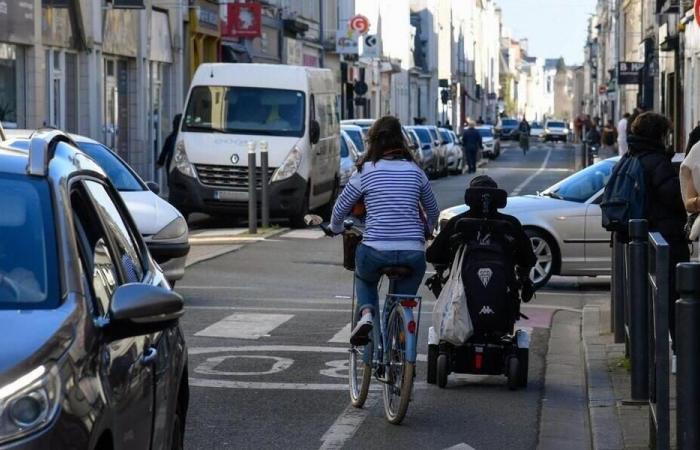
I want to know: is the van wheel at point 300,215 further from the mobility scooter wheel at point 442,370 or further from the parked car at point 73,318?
the parked car at point 73,318

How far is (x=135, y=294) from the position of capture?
5.32 meters

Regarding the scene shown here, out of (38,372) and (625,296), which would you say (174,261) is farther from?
(38,372)

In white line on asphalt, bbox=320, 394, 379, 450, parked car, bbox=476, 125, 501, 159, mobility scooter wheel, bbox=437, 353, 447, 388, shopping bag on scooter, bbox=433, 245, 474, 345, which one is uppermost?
shopping bag on scooter, bbox=433, 245, 474, 345

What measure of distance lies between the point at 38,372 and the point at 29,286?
71cm

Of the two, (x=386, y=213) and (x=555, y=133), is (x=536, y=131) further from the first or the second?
(x=386, y=213)

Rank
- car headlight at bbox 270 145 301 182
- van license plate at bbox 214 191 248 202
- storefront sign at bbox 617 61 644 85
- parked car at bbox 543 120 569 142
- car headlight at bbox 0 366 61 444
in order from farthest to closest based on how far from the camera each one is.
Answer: parked car at bbox 543 120 569 142 < storefront sign at bbox 617 61 644 85 < car headlight at bbox 270 145 301 182 < van license plate at bbox 214 191 248 202 < car headlight at bbox 0 366 61 444

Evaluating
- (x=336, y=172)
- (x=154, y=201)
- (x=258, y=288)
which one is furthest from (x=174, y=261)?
(x=336, y=172)

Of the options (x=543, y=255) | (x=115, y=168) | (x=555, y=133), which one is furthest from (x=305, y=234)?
(x=555, y=133)

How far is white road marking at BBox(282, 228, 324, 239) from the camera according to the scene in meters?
25.5

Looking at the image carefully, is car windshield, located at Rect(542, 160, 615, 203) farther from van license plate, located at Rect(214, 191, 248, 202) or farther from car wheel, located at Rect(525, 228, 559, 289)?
van license plate, located at Rect(214, 191, 248, 202)

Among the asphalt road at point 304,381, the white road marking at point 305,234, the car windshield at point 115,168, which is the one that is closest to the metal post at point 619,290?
the asphalt road at point 304,381

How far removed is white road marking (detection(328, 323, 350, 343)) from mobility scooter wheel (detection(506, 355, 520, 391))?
271 centimetres

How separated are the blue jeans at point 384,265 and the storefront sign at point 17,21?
19.4 metres

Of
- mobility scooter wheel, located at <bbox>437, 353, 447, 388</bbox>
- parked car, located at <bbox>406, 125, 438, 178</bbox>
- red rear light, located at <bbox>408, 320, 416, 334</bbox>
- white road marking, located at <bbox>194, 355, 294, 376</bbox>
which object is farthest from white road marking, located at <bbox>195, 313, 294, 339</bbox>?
parked car, located at <bbox>406, 125, 438, 178</bbox>
